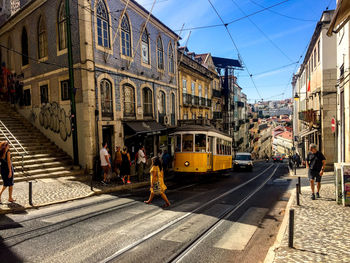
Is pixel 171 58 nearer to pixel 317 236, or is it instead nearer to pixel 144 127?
pixel 144 127

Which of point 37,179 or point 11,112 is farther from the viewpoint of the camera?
point 11,112

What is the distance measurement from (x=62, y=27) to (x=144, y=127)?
7.24 metres

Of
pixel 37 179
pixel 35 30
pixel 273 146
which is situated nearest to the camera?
pixel 37 179

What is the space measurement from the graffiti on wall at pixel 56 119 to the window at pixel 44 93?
37cm

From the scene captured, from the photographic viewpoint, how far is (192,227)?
6398 mm

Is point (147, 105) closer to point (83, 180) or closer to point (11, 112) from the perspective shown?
point (83, 180)

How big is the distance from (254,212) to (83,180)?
7.96m

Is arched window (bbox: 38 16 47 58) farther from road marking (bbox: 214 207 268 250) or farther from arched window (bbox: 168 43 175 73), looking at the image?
road marking (bbox: 214 207 268 250)

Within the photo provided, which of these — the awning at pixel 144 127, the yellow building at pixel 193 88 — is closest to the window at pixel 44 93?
the awning at pixel 144 127

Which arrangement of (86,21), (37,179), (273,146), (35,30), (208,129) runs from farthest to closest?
(273,146), (35,30), (208,129), (86,21), (37,179)

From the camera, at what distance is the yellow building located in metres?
25.6

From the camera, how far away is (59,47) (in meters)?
14.5

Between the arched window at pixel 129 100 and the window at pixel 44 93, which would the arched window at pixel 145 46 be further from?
the window at pixel 44 93

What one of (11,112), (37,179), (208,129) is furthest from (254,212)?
(11,112)
